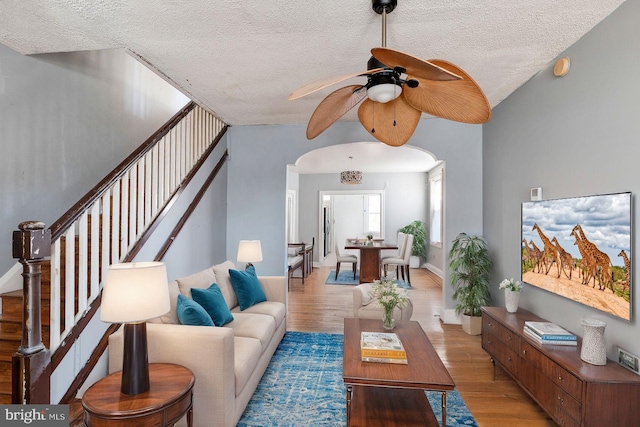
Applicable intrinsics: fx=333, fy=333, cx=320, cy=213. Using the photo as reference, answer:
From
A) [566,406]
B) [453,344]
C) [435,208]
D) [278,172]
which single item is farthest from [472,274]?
[435,208]

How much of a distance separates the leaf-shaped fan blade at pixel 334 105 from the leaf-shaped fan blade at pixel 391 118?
0.10m

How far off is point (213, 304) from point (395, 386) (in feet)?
5.16

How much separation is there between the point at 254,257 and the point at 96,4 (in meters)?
2.63

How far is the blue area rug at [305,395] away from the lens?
7.62 feet

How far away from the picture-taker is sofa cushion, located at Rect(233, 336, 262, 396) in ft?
7.25

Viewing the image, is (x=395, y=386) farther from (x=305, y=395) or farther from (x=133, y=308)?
(x=133, y=308)

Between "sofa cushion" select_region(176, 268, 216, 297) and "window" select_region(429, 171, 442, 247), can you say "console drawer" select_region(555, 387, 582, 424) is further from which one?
"window" select_region(429, 171, 442, 247)

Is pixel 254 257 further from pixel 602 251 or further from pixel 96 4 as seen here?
pixel 602 251

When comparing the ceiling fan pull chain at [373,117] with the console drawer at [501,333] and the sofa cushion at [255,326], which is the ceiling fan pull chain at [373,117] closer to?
the sofa cushion at [255,326]

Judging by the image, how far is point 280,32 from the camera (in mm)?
2350

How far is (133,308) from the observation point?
1.72 metres

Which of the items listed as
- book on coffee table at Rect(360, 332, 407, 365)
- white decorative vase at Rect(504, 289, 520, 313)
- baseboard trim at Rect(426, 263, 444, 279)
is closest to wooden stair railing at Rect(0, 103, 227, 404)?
book on coffee table at Rect(360, 332, 407, 365)

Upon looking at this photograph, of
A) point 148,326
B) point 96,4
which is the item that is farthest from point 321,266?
point 96,4

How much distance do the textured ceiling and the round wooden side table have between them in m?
2.22
